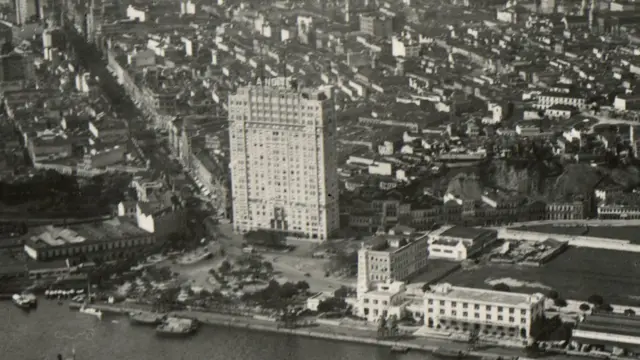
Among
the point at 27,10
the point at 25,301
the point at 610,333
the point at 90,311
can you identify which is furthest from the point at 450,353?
the point at 27,10

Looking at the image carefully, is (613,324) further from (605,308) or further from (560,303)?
(560,303)

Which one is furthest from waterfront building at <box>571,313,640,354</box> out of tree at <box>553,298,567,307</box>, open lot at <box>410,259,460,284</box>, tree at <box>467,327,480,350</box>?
open lot at <box>410,259,460,284</box>

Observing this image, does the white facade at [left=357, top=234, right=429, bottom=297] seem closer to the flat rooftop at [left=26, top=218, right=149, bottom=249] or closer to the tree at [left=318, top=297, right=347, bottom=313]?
the tree at [left=318, top=297, right=347, bottom=313]

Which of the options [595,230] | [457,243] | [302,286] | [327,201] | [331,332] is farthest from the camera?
[327,201]

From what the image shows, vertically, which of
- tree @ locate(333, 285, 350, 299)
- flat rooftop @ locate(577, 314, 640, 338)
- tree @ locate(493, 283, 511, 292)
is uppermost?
tree @ locate(493, 283, 511, 292)

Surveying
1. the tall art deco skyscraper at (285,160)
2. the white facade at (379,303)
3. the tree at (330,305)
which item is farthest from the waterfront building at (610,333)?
the tall art deco skyscraper at (285,160)
